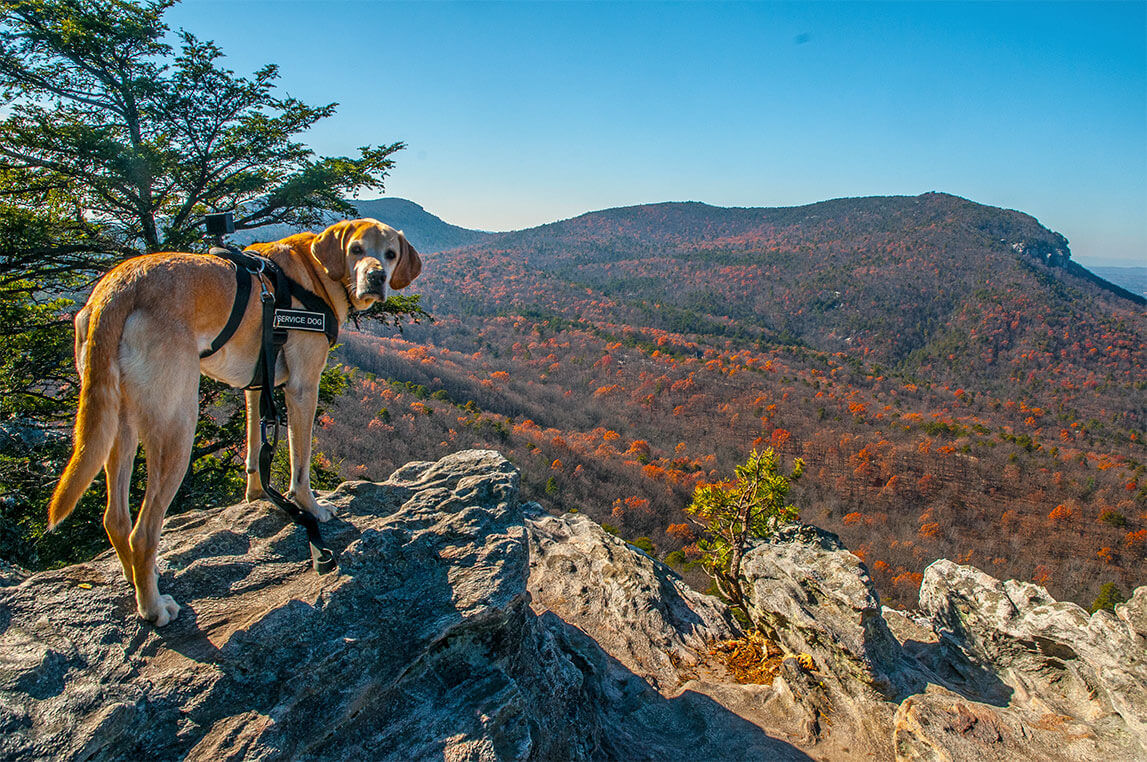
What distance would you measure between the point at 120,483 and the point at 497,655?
2.48m

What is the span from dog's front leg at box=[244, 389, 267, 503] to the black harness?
33cm

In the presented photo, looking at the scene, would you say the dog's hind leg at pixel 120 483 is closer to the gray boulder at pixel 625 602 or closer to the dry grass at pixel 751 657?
the gray boulder at pixel 625 602

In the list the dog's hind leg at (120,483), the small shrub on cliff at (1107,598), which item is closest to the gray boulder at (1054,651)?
the dog's hind leg at (120,483)

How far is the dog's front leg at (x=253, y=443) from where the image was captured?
4055 mm

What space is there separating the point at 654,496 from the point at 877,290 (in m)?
85.4

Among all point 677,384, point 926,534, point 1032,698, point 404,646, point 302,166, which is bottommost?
point 926,534

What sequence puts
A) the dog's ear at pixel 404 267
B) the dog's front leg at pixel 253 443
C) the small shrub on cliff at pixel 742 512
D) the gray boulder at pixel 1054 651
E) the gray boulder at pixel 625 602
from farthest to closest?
the small shrub on cliff at pixel 742 512 → the gray boulder at pixel 625 602 → the gray boulder at pixel 1054 651 → the dog's front leg at pixel 253 443 → the dog's ear at pixel 404 267

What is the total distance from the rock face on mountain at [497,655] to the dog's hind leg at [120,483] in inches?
21.1

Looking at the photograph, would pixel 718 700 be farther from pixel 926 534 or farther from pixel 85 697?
pixel 926 534

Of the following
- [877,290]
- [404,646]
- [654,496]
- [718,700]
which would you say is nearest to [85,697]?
[404,646]

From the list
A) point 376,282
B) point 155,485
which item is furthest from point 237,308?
point 155,485

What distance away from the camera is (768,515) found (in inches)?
363

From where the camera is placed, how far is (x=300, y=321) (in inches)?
140

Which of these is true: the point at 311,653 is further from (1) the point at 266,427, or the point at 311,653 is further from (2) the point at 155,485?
(1) the point at 266,427
